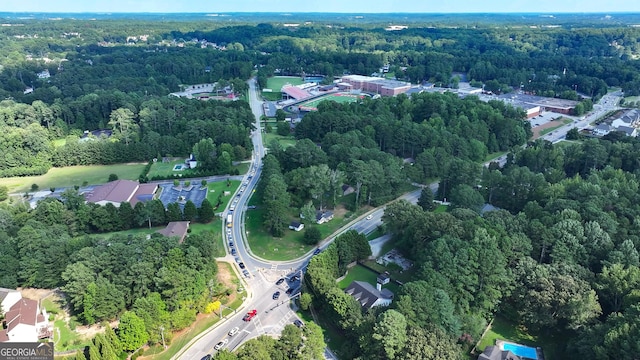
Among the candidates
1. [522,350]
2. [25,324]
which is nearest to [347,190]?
[522,350]

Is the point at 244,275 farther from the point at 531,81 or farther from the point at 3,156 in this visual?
the point at 531,81

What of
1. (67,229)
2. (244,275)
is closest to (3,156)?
(67,229)

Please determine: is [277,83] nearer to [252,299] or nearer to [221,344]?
[252,299]

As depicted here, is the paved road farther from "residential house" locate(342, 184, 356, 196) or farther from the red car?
"residential house" locate(342, 184, 356, 196)

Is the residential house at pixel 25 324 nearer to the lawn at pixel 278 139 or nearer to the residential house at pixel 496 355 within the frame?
the residential house at pixel 496 355

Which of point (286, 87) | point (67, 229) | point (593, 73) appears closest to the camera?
point (67, 229)

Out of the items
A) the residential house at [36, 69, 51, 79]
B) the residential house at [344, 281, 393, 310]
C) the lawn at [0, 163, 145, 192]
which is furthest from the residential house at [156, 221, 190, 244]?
the residential house at [36, 69, 51, 79]
